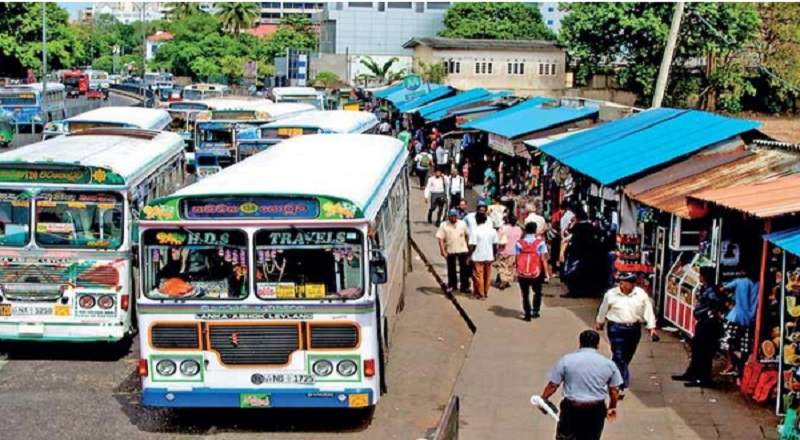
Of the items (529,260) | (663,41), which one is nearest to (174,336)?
(529,260)

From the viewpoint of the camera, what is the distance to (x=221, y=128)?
1171 inches

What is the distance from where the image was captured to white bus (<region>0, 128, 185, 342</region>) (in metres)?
13.1

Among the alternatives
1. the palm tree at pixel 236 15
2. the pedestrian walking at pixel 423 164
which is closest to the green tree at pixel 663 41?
the pedestrian walking at pixel 423 164

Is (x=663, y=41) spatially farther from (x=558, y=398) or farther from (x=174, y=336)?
(x=174, y=336)

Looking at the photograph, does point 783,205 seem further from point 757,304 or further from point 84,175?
point 84,175

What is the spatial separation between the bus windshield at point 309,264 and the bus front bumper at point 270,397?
96 cm

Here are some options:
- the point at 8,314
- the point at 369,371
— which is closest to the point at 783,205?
the point at 369,371

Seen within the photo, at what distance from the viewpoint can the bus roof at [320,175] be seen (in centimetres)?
1041

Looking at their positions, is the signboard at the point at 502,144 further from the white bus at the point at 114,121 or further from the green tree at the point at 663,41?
the green tree at the point at 663,41

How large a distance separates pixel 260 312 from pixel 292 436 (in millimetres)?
1435

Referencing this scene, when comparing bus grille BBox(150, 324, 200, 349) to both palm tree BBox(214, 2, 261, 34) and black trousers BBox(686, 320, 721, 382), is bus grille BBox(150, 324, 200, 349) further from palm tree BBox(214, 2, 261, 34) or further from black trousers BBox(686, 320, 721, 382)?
palm tree BBox(214, 2, 261, 34)

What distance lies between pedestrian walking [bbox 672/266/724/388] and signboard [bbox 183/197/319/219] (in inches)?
183

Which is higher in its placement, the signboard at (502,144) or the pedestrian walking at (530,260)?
the signboard at (502,144)

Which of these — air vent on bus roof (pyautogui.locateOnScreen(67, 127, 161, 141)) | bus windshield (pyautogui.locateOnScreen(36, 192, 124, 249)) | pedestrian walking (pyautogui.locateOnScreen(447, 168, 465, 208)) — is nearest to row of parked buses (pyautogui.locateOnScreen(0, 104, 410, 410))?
bus windshield (pyautogui.locateOnScreen(36, 192, 124, 249))
